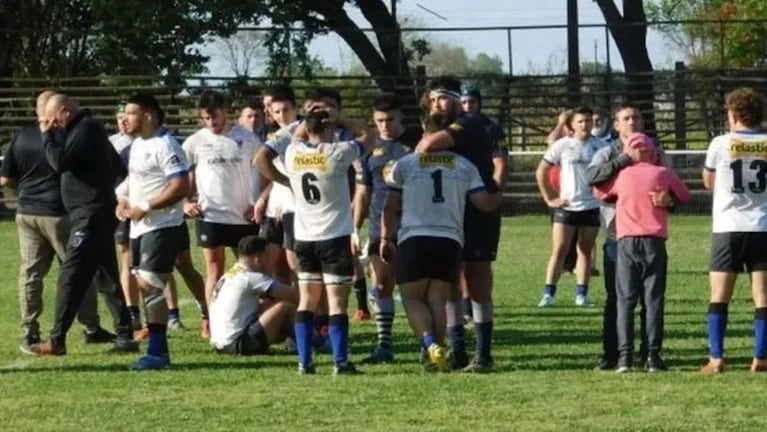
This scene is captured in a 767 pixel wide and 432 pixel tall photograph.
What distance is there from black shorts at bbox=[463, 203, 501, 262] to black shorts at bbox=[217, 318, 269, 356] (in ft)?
6.00

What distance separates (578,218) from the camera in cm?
1736

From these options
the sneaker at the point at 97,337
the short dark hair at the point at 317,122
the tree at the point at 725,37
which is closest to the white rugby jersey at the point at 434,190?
the short dark hair at the point at 317,122

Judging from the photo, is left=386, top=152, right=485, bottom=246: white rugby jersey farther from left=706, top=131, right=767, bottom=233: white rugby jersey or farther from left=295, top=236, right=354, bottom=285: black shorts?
left=706, top=131, right=767, bottom=233: white rugby jersey

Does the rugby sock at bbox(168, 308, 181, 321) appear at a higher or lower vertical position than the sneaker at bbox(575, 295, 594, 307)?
higher

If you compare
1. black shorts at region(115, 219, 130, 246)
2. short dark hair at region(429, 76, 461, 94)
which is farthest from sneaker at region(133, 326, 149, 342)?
short dark hair at region(429, 76, 461, 94)

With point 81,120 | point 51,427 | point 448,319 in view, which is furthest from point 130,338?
point 51,427

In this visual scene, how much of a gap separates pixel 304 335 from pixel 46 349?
7.92 ft

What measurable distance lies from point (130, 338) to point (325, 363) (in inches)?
72.5

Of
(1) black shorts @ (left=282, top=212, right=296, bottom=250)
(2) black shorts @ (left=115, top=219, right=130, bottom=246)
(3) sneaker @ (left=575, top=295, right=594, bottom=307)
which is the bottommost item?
(3) sneaker @ (left=575, top=295, right=594, bottom=307)

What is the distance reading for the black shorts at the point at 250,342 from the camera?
13.3 meters

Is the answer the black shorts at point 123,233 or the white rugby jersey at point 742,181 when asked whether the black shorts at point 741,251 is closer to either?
the white rugby jersey at point 742,181

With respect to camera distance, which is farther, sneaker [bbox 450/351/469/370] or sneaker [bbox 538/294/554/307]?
sneaker [bbox 538/294/554/307]

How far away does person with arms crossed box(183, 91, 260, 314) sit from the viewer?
1444cm

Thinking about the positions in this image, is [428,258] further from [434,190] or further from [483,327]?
[483,327]
